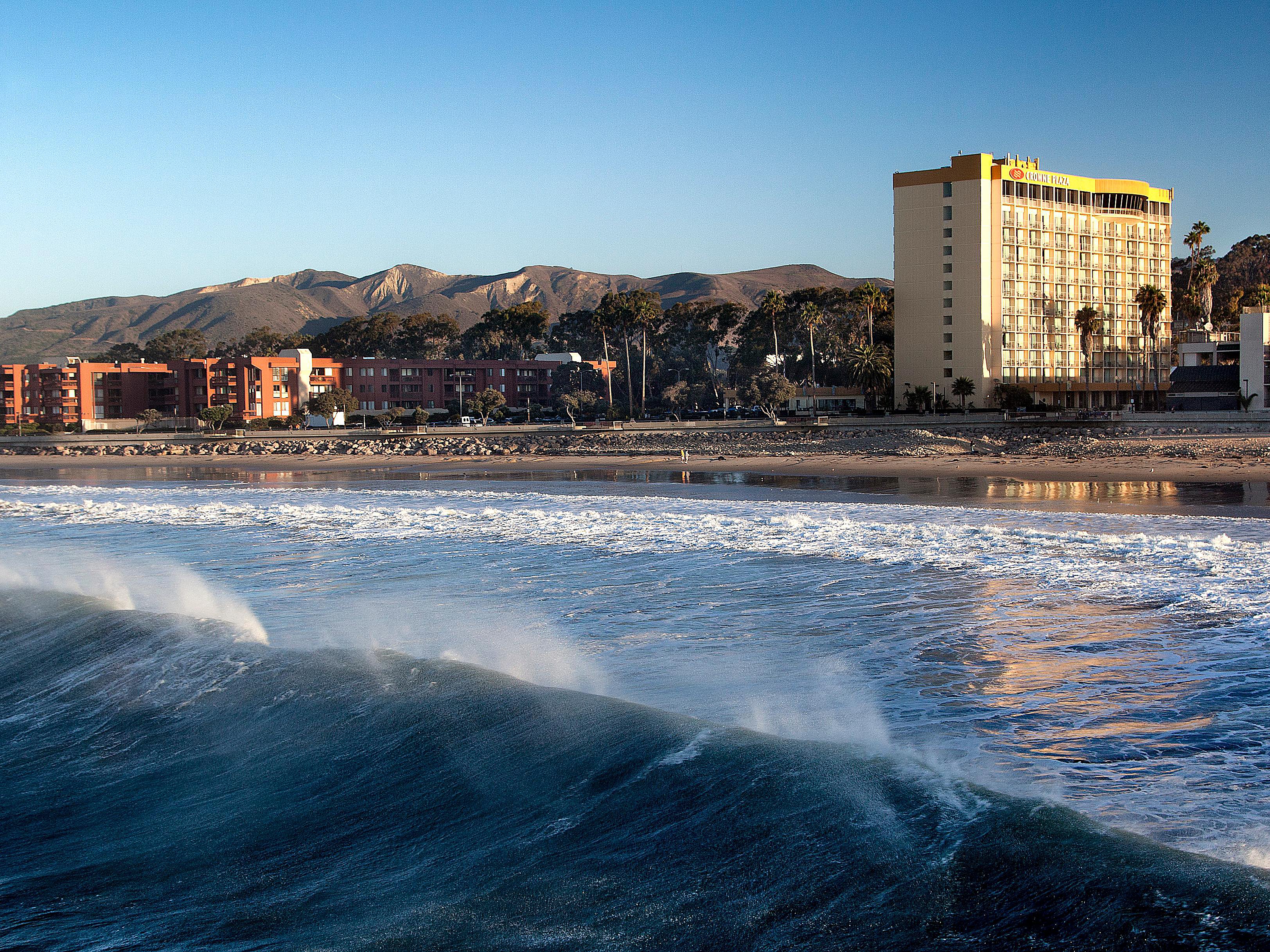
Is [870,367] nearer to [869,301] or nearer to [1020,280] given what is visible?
[869,301]

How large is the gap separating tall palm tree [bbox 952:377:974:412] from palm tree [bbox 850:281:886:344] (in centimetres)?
1243

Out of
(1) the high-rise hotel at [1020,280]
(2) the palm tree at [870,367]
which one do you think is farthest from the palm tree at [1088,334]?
(2) the palm tree at [870,367]

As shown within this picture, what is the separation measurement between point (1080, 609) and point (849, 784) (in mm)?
7160

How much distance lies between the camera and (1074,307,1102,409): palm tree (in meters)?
94.4

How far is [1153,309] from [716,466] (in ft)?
209

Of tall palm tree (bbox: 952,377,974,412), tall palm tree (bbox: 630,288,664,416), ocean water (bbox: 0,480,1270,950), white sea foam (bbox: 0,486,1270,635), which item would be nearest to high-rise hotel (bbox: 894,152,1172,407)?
tall palm tree (bbox: 952,377,974,412)

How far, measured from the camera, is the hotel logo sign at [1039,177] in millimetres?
102688

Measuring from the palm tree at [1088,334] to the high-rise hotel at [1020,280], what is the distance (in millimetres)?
608

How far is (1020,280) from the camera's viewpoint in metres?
105

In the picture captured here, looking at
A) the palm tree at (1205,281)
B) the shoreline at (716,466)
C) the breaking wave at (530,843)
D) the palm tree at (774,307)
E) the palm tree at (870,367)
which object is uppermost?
the palm tree at (1205,281)

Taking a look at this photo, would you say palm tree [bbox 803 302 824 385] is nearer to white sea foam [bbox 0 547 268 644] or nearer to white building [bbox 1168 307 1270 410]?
white building [bbox 1168 307 1270 410]

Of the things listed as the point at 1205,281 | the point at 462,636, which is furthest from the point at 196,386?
the point at 1205,281

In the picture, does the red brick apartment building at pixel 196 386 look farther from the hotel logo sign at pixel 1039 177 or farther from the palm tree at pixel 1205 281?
the palm tree at pixel 1205 281

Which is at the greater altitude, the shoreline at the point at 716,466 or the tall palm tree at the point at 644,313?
the tall palm tree at the point at 644,313
